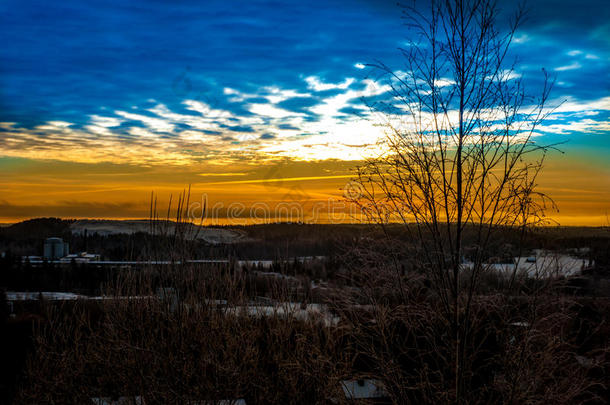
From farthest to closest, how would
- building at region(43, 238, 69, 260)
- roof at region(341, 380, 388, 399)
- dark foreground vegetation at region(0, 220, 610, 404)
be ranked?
building at region(43, 238, 69, 260) → roof at region(341, 380, 388, 399) → dark foreground vegetation at region(0, 220, 610, 404)

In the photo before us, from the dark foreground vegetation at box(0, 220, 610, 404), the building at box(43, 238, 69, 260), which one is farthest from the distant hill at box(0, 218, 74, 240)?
the dark foreground vegetation at box(0, 220, 610, 404)

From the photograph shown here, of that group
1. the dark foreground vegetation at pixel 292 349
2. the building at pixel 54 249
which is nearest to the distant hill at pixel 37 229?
the building at pixel 54 249

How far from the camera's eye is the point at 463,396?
523cm

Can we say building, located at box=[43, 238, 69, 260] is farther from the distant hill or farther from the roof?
the roof

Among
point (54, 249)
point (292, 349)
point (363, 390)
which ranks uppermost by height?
point (54, 249)

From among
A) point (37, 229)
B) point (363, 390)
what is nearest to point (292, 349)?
point (363, 390)

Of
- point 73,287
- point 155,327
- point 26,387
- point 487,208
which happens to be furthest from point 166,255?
point 73,287

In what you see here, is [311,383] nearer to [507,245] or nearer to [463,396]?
[463,396]

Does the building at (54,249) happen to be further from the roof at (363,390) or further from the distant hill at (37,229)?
the roof at (363,390)

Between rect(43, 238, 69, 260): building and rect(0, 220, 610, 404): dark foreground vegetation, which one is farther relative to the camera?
rect(43, 238, 69, 260): building

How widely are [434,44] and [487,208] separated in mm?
1778

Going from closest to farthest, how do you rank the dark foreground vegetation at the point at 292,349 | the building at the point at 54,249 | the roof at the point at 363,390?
the dark foreground vegetation at the point at 292,349
the roof at the point at 363,390
the building at the point at 54,249

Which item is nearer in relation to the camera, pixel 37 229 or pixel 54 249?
pixel 54 249

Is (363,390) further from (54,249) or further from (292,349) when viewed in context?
(54,249)
